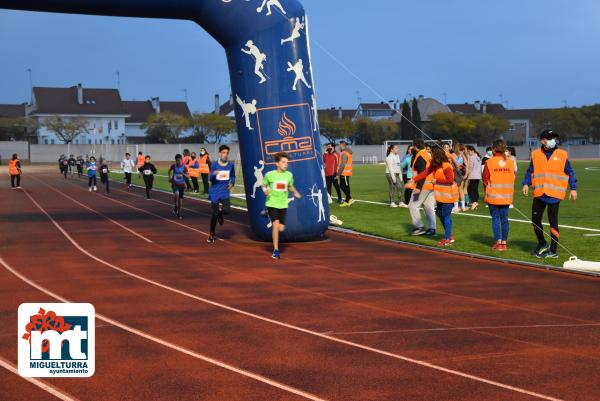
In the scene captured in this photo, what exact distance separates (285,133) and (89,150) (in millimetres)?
70888

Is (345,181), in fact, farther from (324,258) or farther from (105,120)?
(105,120)

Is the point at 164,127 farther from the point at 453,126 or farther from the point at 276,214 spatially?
the point at 276,214

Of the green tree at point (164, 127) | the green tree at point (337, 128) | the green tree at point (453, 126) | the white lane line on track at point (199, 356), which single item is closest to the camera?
the white lane line on track at point (199, 356)

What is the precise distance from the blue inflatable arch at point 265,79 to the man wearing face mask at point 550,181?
4.32 m

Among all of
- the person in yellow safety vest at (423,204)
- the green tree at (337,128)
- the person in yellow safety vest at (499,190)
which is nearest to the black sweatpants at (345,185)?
the person in yellow safety vest at (423,204)

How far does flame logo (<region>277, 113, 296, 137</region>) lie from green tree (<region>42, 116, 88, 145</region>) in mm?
86620

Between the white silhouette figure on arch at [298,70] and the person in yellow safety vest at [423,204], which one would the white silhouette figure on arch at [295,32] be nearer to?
the white silhouette figure on arch at [298,70]

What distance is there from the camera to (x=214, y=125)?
10319cm

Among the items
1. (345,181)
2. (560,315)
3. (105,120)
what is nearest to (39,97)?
(105,120)

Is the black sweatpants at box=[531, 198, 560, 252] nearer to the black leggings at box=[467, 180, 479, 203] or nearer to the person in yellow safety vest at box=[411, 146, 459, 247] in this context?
the person in yellow safety vest at box=[411, 146, 459, 247]

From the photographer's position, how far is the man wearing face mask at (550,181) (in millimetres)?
12188

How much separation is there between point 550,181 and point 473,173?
30.8 feet

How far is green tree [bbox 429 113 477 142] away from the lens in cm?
10319

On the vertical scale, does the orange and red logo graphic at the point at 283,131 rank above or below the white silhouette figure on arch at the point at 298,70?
below
